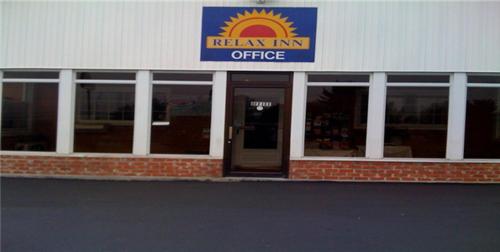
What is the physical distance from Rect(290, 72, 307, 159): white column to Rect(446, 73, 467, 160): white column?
9.78 feet

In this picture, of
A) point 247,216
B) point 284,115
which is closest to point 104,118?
point 284,115

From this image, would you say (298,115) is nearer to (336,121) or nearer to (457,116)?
(336,121)

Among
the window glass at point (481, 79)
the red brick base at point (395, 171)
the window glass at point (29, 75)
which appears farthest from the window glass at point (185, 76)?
the window glass at point (481, 79)

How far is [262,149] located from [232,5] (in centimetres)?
Answer: 307

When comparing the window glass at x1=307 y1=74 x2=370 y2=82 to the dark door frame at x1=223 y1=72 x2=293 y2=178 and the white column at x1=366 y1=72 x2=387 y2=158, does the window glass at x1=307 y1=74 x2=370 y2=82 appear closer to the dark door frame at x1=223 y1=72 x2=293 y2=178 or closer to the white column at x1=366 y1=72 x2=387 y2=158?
the white column at x1=366 y1=72 x2=387 y2=158

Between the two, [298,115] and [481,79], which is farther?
[298,115]

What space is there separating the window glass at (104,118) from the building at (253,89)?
0.08ft

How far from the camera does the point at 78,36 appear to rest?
27.7 ft

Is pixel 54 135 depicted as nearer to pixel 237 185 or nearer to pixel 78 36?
pixel 78 36

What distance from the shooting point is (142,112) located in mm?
8438

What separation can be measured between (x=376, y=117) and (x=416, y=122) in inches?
34.4

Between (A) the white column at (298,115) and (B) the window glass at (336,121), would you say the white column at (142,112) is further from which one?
(B) the window glass at (336,121)

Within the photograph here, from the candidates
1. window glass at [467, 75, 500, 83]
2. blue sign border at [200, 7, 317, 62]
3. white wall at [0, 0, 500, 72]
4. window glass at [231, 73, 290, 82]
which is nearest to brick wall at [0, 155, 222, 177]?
window glass at [231, 73, 290, 82]

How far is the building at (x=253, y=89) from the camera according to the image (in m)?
8.05
